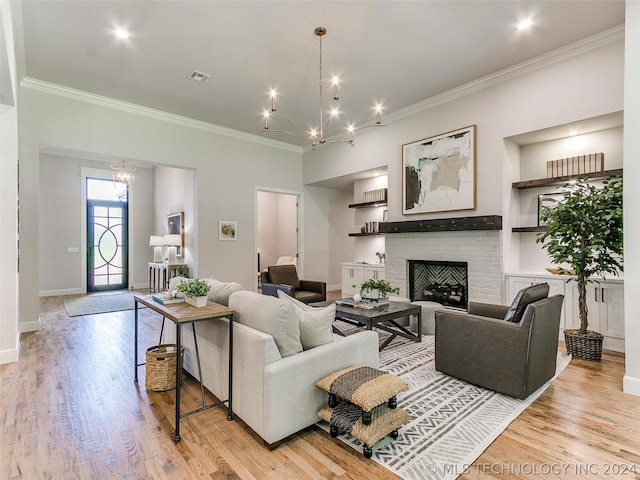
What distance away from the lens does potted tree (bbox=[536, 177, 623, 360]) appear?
3258 millimetres

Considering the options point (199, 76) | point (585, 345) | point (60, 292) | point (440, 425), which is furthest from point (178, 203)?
point (585, 345)

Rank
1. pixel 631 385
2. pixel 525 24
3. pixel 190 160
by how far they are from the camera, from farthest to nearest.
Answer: pixel 190 160, pixel 525 24, pixel 631 385

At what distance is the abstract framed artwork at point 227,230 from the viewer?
629cm

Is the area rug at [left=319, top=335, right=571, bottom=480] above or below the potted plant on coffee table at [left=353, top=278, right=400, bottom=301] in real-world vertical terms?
below

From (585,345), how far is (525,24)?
334 cm

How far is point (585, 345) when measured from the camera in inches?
136

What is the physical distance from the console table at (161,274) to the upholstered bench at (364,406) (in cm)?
543

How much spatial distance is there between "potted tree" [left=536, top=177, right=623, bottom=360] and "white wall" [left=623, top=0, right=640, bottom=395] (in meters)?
0.51

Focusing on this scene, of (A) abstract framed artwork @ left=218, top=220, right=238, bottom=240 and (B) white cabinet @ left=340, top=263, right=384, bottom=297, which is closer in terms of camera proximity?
(A) abstract framed artwork @ left=218, top=220, right=238, bottom=240

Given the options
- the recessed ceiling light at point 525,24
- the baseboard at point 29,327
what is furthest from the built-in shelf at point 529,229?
the baseboard at point 29,327

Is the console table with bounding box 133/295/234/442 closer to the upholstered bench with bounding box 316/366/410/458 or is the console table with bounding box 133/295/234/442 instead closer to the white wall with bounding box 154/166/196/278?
the upholstered bench with bounding box 316/366/410/458

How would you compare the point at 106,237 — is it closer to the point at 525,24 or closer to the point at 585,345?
the point at 525,24

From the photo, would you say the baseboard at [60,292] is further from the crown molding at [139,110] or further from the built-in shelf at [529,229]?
the built-in shelf at [529,229]

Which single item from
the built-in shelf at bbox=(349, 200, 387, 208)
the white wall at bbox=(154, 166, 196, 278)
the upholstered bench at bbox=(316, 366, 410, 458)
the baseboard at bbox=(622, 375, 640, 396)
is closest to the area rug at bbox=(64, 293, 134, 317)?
the white wall at bbox=(154, 166, 196, 278)
